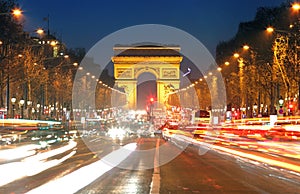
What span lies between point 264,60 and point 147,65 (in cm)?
8958

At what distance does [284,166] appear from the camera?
2186cm

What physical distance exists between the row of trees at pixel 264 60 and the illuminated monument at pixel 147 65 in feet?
176

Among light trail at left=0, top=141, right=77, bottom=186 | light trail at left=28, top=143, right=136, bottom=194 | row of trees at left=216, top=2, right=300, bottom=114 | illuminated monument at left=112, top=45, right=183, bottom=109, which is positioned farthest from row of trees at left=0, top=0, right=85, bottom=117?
illuminated monument at left=112, top=45, right=183, bottom=109

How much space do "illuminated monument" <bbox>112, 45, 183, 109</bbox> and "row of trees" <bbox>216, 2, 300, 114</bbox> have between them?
5374cm

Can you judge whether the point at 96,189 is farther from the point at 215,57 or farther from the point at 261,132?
the point at 215,57

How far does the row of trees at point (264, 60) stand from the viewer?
5375cm

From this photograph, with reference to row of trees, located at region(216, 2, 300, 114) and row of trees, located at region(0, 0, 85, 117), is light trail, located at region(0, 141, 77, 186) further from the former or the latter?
row of trees, located at region(216, 2, 300, 114)

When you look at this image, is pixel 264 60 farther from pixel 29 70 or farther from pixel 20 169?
pixel 20 169

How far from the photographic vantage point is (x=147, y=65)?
151 meters

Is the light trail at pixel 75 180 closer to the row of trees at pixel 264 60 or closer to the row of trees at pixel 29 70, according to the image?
the row of trees at pixel 29 70

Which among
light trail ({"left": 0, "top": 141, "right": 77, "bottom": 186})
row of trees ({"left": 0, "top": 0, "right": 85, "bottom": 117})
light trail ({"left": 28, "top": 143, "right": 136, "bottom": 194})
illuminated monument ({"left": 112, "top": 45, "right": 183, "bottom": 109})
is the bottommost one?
light trail ({"left": 0, "top": 141, "right": 77, "bottom": 186})

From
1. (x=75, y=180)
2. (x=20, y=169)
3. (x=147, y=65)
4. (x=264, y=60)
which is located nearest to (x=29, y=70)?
(x=264, y=60)

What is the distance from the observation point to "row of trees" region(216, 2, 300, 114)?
5375cm

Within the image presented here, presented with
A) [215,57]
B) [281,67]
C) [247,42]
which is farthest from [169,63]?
[281,67]
